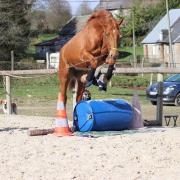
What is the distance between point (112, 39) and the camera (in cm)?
923

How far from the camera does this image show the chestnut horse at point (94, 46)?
928cm

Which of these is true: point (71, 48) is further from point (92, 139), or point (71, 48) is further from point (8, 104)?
point (8, 104)

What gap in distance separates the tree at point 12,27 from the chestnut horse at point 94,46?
1297 inches

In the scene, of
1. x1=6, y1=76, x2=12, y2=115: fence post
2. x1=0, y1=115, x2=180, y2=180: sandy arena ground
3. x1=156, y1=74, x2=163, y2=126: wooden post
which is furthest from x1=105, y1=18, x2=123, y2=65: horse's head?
x1=6, y1=76, x2=12, y2=115: fence post

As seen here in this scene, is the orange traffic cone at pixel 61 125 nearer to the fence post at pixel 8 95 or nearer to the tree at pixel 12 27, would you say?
the fence post at pixel 8 95

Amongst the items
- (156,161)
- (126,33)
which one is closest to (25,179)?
(156,161)

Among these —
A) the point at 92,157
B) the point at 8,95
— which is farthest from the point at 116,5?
the point at 92,157

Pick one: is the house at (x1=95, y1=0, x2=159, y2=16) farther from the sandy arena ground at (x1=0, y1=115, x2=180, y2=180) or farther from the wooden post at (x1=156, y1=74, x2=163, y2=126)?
the sandy arena ground at (x1=0, y1=115, x2=180, y2=180)

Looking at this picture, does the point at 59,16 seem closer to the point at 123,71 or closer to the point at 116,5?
the point at 116,5

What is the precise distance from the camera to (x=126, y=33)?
286 ft

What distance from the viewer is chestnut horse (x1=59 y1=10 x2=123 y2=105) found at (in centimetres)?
928

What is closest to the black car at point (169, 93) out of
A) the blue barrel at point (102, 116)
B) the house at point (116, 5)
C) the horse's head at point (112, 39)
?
the blue barrel at point (102, 116)

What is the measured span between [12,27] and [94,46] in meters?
37.4

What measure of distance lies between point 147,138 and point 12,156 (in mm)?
2154
